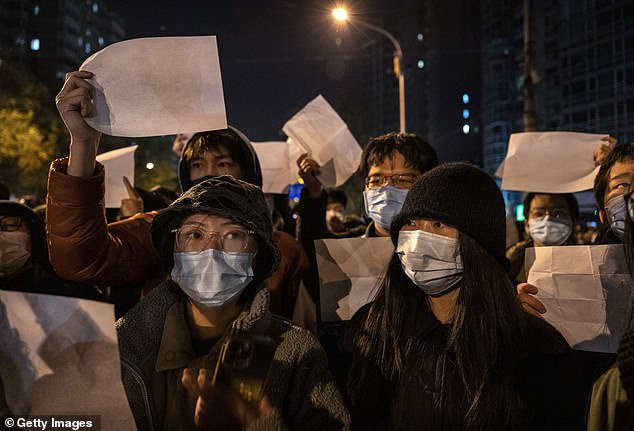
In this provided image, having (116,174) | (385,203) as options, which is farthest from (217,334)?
(116,174)

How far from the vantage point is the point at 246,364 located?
7.62 ft

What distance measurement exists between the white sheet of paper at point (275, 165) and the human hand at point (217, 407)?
10.9ft

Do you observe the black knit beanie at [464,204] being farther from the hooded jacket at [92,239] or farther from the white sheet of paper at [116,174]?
the white sheet of paper at [116,174]

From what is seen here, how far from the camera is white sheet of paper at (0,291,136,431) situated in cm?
185

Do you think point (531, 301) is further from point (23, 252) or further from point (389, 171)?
point (23, 252)

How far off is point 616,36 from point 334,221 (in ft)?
189

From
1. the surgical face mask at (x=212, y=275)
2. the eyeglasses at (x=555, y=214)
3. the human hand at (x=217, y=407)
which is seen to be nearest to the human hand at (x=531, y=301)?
the surgical face mask at (x=212, y=275)

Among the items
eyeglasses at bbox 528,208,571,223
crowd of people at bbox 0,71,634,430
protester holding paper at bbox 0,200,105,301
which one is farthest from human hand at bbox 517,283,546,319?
protester holding paper at bbox 0,200,105,301

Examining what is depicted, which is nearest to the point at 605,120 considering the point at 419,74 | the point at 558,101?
the point at 558,101

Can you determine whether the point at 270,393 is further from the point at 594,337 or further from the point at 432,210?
the point at 594,337

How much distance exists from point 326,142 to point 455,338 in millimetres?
2478

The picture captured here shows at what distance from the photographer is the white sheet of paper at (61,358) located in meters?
1.85

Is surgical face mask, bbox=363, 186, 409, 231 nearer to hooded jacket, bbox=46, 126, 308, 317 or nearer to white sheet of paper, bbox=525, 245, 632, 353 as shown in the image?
white sheet of paper, bbox=525, 245, 632, 353

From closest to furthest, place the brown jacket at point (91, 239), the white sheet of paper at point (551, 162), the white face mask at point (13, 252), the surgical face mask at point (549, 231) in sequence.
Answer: the brown jacket at point (91, 239) < the white face mask at point (13, 252) < the white sheet of paper at point (551, 162) < the surgical face mask at point (549, 231)
